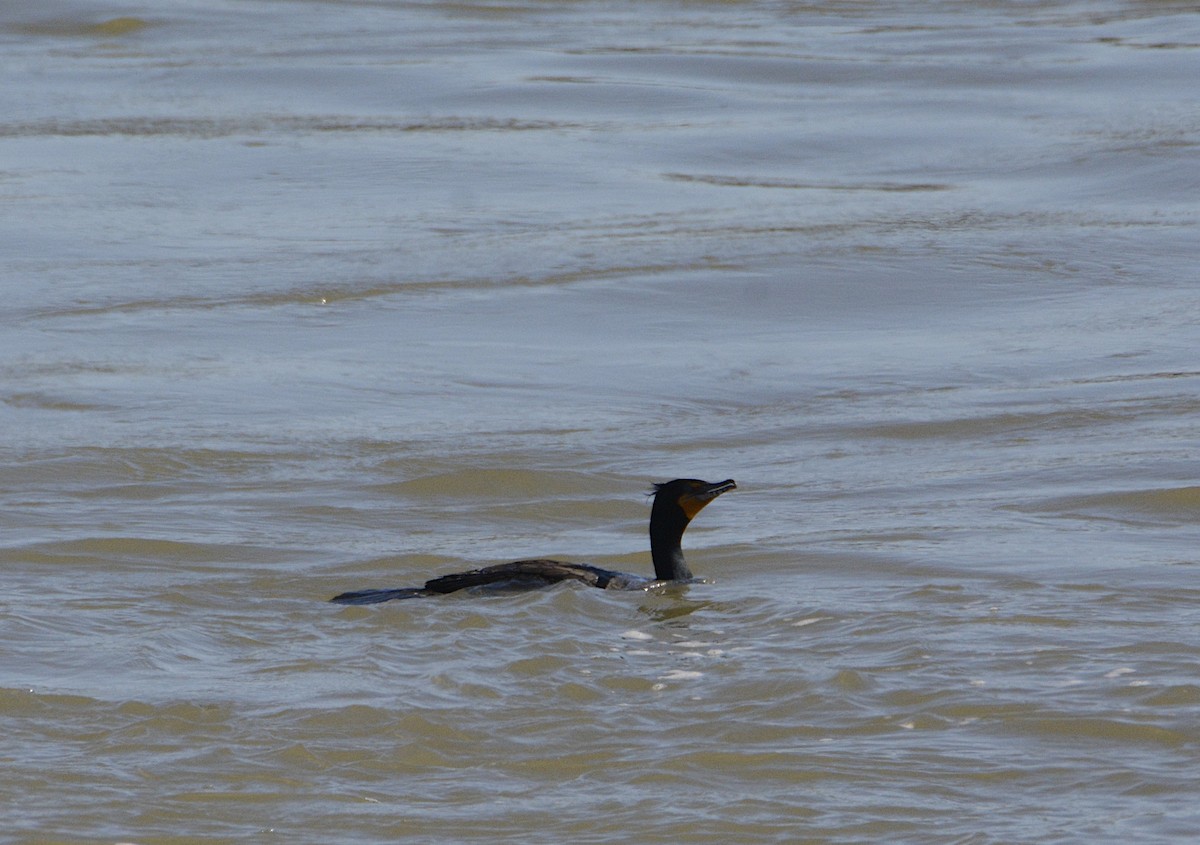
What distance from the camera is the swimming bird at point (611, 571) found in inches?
311

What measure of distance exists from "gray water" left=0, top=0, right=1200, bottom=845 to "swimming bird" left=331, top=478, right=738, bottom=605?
0.11 metres

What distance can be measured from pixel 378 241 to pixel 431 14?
44.2ft

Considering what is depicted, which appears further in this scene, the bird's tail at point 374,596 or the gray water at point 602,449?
the bird's tail at point 374,596

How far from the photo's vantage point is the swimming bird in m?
7.90

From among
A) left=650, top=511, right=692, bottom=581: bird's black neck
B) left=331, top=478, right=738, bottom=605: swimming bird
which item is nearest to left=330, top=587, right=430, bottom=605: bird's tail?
left=331, top=478, right=738, bottom=605: swimming bird

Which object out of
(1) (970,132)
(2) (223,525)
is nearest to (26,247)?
(2) (223,525)

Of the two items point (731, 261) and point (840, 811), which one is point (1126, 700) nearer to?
point (840, 811)

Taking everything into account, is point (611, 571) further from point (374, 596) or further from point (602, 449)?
point (602, 449)

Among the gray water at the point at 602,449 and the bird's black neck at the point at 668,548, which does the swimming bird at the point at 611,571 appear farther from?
the gray water at the point at 602,449

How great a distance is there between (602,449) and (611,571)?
188cm

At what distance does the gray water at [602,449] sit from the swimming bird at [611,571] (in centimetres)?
11

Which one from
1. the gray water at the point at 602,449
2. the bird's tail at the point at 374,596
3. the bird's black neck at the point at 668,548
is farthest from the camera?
the bird's black neck at the point at 668,548

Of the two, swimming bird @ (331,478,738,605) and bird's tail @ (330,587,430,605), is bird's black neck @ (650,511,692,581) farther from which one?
bird's tail @ (330,587,430,605)

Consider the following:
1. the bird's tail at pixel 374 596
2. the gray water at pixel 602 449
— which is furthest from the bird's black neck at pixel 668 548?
the bird's tail at pixel 374 596
